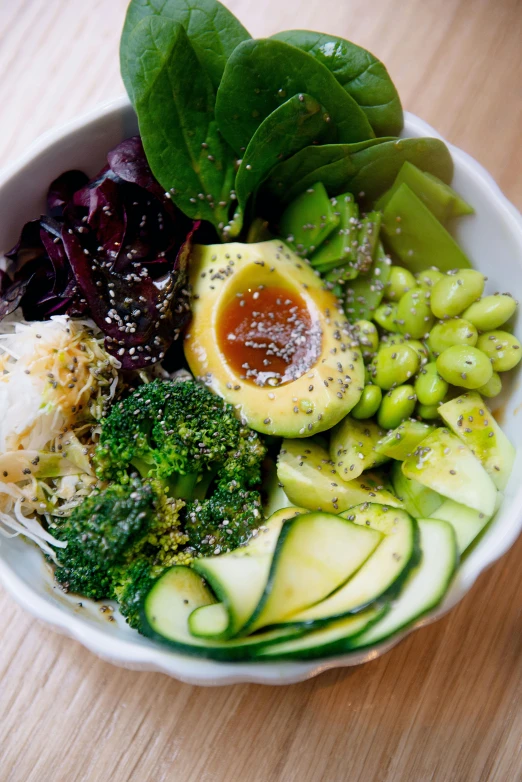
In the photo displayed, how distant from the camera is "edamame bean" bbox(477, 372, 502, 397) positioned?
170cm

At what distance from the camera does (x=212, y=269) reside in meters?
1.81

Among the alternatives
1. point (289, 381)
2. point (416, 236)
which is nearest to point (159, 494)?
point (289, 381)

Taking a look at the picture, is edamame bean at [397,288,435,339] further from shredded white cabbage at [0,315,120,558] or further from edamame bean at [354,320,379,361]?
shredded white cabbage at [0,315,120,558]

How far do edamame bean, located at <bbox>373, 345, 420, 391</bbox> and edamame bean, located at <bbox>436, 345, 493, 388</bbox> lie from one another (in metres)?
0.09

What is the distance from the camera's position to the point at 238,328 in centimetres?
187

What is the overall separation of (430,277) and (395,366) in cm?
30

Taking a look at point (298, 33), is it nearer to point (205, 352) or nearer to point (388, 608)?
point (205, 352)

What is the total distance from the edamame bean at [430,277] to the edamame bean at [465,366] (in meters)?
0.23

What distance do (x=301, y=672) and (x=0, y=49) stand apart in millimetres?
2173

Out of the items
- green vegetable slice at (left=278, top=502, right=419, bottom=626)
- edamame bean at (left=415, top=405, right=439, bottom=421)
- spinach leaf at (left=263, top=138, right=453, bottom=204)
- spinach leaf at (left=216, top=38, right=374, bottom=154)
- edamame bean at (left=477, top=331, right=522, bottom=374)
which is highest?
spinach leaf at (left=216, top=38, right=374, bottom=154)

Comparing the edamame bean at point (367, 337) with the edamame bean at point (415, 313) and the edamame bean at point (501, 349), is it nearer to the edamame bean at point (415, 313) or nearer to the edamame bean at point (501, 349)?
the edamame bean at point (415, 313)

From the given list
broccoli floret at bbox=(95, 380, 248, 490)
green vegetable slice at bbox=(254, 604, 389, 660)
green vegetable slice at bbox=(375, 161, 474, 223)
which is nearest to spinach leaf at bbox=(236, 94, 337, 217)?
green vegetable slice at bbox=(375, 161, 474, 223)

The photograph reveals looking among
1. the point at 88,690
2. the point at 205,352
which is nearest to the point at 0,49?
the point at 205,352

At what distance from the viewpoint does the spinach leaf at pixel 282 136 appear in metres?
1.66
